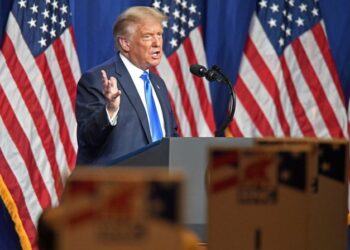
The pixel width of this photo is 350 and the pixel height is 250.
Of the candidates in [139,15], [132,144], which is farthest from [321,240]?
[139,15]

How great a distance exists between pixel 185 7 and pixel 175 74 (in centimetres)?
38

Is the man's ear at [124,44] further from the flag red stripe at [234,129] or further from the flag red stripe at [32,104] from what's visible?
the flag red stripe at [234,129]

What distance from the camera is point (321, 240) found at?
168 centimetres

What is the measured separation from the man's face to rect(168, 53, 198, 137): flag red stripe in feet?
3.95

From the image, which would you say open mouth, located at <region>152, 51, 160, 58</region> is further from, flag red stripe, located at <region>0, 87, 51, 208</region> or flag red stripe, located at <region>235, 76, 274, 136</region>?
flag red stripe, located at <region>235, 76, 274, 136</region>

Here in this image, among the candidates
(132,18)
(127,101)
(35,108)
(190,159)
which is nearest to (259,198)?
(190,159)

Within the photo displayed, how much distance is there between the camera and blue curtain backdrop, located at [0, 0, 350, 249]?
5426 millimetres

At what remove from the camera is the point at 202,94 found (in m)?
5.52

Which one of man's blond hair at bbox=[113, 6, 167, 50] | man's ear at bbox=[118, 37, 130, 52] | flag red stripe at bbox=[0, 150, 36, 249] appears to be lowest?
flag red stripe at bbox=[0, 150, 36, 249]

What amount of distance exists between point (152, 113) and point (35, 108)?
51.4 inches

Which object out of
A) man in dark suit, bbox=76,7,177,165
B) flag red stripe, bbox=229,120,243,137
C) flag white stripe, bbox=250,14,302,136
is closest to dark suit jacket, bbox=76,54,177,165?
man in dark suit, bbox=76,7,177,165

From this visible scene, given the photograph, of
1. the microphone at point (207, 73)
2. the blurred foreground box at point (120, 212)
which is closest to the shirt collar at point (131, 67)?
the microphone at point (207, 73)

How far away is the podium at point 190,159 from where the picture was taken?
117 inches

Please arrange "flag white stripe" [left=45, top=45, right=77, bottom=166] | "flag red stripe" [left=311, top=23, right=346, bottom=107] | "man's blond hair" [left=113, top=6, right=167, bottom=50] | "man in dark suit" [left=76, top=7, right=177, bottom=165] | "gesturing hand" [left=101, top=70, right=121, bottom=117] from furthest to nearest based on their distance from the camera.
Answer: "flag red stripe" [left=311, top=23, right=346, bottom=107]
"flag white stripe" [left=45, top=45, right=77, bottom=166]
"man's blond hair" [left=113, top=6, right=167, bottom=50]
"man in dark suit" [left=76, top=7, right=177, bottom=165]
"gesturing hand" [left=101, top=70, right=121, bottom=117]
